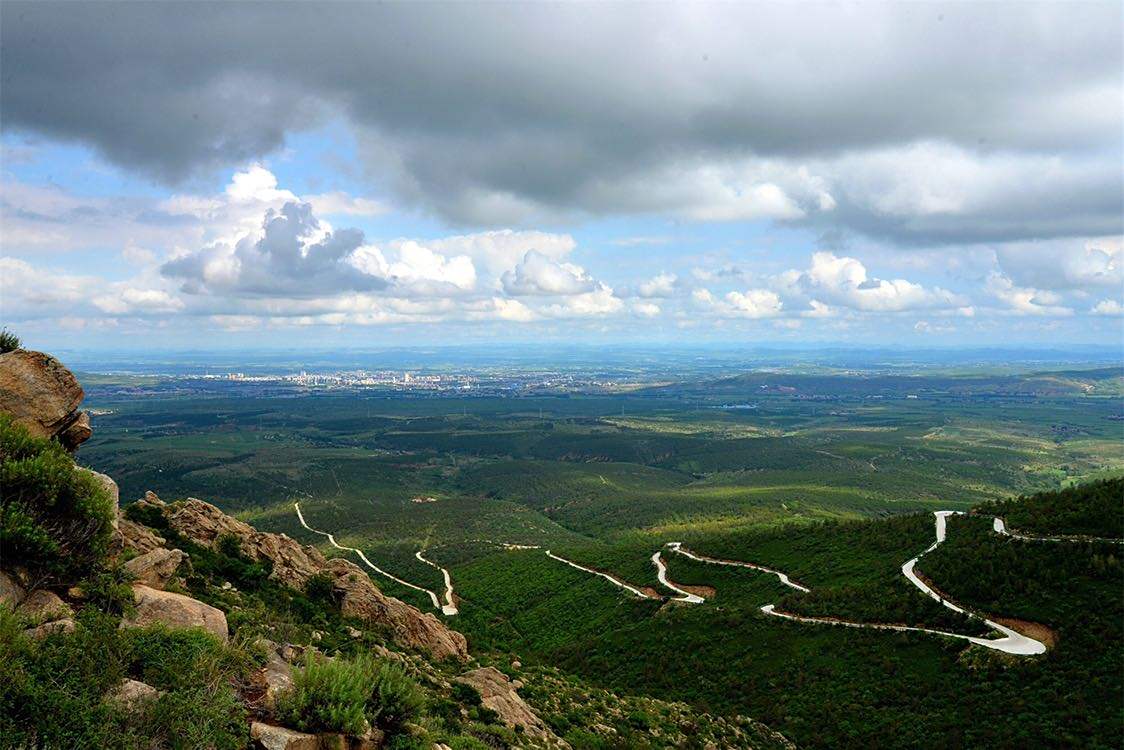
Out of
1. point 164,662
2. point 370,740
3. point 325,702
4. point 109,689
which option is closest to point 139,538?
point 164,662

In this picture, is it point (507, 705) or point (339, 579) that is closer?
point (507, 705)

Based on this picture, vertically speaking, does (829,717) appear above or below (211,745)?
below

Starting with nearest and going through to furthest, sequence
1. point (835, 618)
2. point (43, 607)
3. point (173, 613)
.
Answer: point (43, 607) → point (173, 613) → point (835, 618)

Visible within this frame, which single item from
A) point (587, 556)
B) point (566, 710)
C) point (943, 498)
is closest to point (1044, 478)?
point (943, 498)

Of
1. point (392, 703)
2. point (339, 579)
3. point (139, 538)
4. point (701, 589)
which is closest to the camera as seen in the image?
point (392, 703)

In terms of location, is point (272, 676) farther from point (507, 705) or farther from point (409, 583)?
point (409, 583)

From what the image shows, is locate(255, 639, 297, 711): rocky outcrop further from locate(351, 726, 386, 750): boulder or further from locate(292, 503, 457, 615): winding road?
locate(292, 503, 457, 615): winding road

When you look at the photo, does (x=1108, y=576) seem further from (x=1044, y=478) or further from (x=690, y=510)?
(x=1044, y=478)
